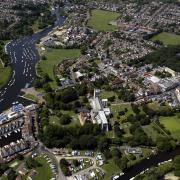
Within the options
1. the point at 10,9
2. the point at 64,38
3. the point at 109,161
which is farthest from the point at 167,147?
the point at 10,9

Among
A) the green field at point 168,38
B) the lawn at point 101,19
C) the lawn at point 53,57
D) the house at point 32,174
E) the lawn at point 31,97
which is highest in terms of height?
the lawn at point 101,19

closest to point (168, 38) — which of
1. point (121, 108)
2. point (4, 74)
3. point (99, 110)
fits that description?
point (121, 108)

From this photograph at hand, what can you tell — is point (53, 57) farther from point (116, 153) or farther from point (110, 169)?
point (110, 169)

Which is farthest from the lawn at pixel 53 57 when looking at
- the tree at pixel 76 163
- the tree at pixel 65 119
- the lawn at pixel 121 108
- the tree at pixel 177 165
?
the tree at pixel 177 165

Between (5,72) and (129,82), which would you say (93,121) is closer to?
(129,82)

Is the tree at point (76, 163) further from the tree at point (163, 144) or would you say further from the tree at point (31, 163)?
the tree at point (163, 144)

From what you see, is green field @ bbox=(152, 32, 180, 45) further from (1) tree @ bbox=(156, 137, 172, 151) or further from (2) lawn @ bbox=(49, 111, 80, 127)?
(1) tree @ bbox=(156, 137, 172, 151)
